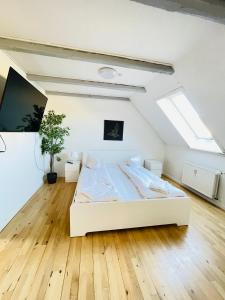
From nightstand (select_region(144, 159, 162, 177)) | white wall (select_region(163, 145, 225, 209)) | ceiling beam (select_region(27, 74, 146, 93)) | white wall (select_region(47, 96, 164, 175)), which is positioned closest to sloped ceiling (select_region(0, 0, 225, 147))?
ceiling beam (select_region(27, 74, 146, 93))

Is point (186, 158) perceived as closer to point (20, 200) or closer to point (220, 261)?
point (220, 261)

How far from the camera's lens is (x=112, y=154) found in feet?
16.0

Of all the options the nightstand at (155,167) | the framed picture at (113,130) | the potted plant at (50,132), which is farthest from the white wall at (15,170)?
the nightstand at (155,167)

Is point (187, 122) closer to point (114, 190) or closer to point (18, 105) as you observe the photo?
point (114, 190)

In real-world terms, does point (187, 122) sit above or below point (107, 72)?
below

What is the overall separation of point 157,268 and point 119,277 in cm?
42

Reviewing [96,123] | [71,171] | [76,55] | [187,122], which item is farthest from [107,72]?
[71,171]

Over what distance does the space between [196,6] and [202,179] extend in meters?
3.08

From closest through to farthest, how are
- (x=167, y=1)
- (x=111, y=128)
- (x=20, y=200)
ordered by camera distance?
(x=167, y=1) → (x=20, y=200) → (x=111, y=128)

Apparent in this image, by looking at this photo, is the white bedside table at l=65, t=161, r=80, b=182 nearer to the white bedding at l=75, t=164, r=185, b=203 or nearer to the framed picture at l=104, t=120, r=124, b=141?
the white bedding at l=75, t=164, r=185, b=203

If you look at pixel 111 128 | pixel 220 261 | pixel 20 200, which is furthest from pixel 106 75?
pixel 220 261

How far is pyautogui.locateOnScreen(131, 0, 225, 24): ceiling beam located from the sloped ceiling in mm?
275

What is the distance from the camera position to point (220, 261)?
185 cm

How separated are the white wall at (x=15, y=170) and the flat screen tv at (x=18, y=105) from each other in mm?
267
